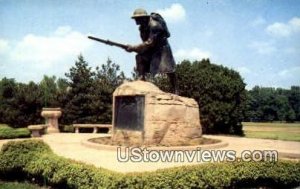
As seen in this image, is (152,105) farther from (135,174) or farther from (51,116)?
(51,116)

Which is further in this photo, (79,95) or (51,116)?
(79,95)

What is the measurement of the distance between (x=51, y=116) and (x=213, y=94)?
12053 mm

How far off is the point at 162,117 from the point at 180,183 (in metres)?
4.29

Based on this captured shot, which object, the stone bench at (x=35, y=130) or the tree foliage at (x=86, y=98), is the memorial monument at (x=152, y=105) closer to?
the stone bench at (x=35, y=130)

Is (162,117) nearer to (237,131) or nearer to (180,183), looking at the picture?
(180,183)

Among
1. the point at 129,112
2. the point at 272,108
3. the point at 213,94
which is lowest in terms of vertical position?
the point at 129,112

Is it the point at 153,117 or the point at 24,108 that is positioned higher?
the point at 24,108

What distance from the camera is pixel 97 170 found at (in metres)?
7.22

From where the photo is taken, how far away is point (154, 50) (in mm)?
12516

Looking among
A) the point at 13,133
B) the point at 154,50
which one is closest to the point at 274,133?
the point at 13,133

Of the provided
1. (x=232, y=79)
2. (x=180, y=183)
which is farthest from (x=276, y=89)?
(x=180, y=183)

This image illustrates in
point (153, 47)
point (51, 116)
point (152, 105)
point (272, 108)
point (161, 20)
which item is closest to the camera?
point (152, 105)

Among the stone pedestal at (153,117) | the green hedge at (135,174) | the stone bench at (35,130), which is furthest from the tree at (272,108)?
the green hedge at (135,174)

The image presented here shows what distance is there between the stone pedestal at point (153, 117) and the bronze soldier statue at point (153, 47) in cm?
84
